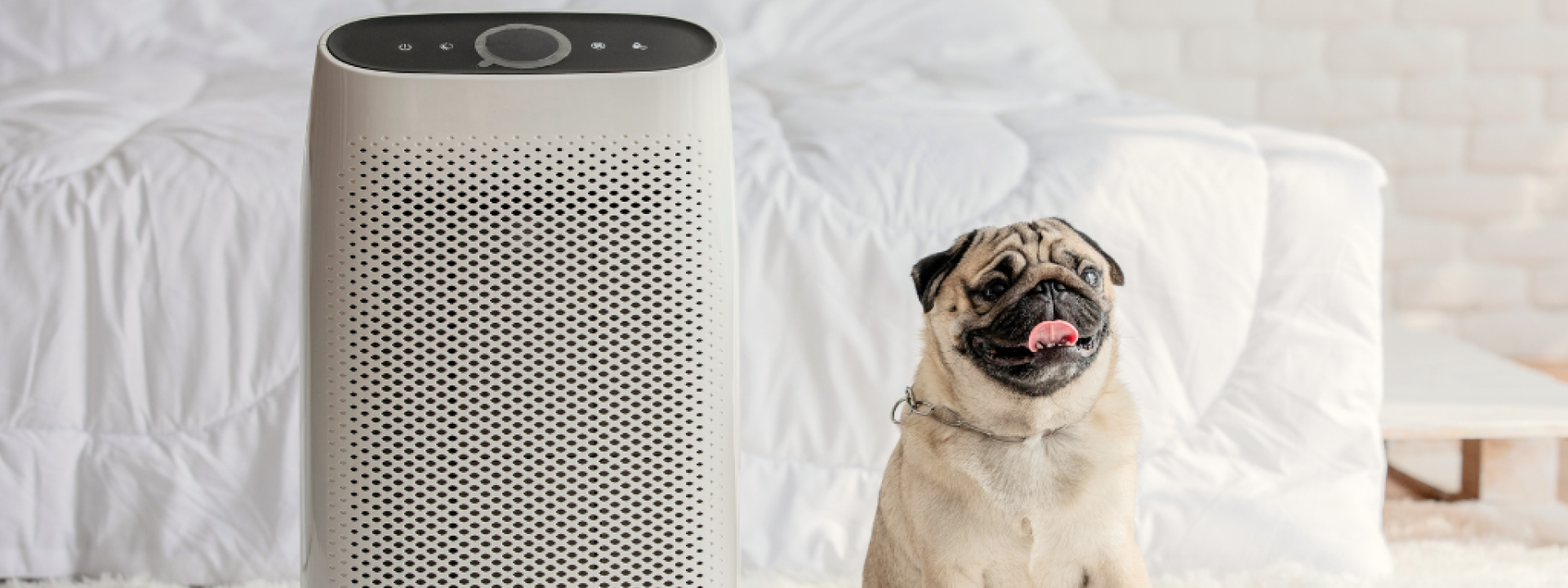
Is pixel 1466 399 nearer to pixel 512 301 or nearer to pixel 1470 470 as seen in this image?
pixel 1470 470

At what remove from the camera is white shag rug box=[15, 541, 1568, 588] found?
37.5 inches

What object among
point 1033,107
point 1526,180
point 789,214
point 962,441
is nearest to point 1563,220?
point 1526,180

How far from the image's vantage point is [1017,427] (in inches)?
25.9

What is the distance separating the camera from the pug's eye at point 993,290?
625 millimetres

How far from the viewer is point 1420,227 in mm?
2400

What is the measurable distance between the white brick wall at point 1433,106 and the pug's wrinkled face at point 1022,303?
6.36ft

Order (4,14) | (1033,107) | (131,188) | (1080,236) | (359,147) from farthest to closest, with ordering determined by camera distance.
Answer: (4,14), (1033,107), (131,188), (1080,236), (359,147)

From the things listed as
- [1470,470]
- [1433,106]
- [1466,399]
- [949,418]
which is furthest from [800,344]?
[1433,106]

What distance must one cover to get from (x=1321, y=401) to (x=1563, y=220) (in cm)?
183

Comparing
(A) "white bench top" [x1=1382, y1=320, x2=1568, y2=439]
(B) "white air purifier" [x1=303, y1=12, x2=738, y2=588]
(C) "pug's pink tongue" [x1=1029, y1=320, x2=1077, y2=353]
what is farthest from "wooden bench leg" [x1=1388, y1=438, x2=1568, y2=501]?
(B) "white air purifier" [x1=303, y1=12, x2=738, y2=588]

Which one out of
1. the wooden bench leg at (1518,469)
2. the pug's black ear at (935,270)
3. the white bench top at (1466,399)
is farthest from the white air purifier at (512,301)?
the wooden bench leg at (1518,469)

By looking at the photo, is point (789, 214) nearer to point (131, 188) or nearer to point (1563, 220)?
point (131, 188)

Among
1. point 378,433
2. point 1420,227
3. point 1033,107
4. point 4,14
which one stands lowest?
point 1420,227

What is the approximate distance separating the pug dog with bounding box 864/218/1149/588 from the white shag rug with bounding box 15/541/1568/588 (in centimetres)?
30
